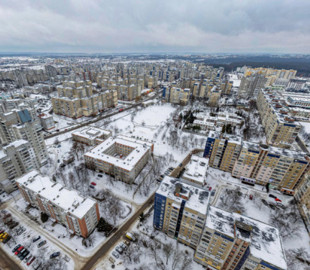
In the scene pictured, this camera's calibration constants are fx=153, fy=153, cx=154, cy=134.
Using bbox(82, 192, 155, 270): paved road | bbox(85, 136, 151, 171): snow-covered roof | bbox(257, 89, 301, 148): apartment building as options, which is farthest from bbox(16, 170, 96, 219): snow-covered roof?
bbox(257, 89, 301, 148): apartment building

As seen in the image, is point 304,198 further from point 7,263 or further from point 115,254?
point 7,263

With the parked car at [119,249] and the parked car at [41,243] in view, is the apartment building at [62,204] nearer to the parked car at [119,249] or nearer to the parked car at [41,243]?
the parked car at [41,243]

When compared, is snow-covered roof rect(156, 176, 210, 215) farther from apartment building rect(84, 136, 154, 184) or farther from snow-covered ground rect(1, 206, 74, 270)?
snow-covered ground rect(1, 206, 74, 270)

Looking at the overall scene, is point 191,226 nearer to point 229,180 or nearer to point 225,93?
point 229,180

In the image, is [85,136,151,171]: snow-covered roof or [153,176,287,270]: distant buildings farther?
[85,136,151,171]: snow-covered roof

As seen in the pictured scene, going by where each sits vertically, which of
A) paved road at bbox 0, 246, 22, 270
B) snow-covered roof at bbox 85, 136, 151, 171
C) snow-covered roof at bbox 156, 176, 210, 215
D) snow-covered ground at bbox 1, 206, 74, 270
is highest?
snow-covered roof at bbox 156, 176, 210, 215

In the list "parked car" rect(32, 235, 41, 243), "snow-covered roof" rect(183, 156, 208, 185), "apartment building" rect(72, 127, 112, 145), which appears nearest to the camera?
"parked car" rect(32, 235, 41, 243)
